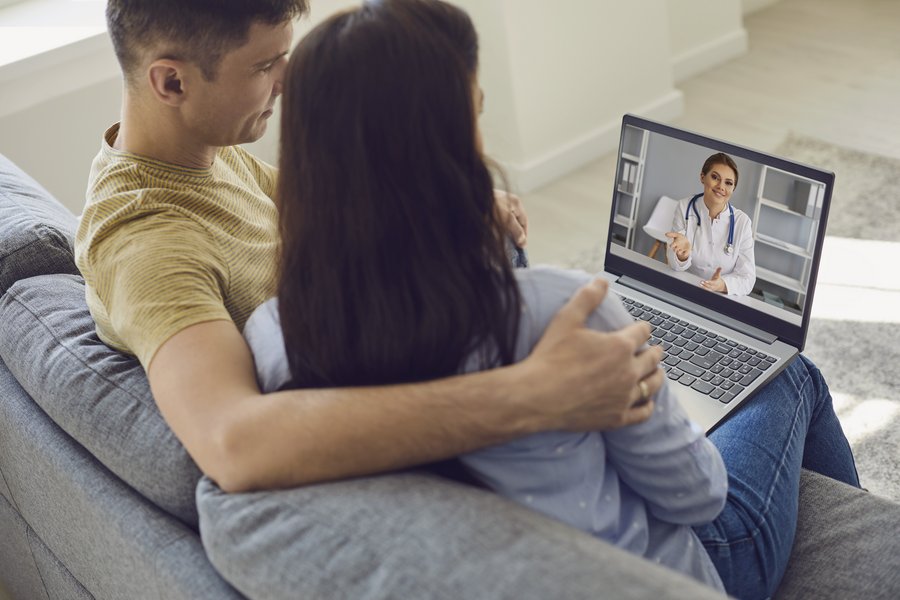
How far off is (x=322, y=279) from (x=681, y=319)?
28.2 inches

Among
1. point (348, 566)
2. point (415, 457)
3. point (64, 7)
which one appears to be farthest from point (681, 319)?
point (64, 7)

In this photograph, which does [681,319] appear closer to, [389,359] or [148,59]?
[389,359]

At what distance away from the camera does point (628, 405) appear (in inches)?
37.3

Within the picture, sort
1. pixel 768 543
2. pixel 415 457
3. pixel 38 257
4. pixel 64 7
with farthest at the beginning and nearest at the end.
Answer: pixel 64 7 < pixel 38 257 < pixel 768 543 < pixel 415 457

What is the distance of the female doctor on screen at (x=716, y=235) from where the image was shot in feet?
4.47

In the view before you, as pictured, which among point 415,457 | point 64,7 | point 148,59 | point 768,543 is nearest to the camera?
point 415,457

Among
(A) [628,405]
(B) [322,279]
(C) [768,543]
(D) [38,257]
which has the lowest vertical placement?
(C) [768,543]

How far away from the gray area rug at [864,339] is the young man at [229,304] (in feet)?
3.24

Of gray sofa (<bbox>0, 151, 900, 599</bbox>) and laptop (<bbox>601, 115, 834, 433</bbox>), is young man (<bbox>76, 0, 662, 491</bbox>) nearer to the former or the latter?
gray sofa (<bbox>0, 151, 900, 599</bbox>)

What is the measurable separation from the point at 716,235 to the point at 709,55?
8.36 ft

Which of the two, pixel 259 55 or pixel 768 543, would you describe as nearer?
pixel 768 543

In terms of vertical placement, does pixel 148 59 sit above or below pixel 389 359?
above

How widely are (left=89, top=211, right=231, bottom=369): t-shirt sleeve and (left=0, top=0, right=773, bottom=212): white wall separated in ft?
4.48

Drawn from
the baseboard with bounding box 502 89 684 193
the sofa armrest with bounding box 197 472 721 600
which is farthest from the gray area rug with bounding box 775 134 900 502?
the sofa armrest with bounding box 197 472 721 600
